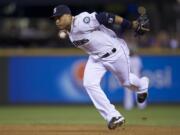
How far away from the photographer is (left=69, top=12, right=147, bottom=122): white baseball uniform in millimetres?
11875

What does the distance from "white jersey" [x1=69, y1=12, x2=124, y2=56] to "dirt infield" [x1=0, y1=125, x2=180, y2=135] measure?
1.40 m

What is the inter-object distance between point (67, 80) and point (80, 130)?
9.05 metres

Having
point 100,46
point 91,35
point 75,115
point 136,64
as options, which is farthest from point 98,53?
point 136,64

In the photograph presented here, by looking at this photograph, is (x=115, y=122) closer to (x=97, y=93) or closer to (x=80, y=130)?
(x=97, y=93)

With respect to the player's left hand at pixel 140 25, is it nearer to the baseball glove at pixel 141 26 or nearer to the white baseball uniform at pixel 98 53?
the baseball glove at pixel 141 26

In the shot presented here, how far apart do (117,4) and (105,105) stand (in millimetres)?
11439

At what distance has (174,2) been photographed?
23844mm

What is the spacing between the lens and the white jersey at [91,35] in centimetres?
1183

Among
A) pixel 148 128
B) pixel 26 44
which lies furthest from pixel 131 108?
pixel 148 128

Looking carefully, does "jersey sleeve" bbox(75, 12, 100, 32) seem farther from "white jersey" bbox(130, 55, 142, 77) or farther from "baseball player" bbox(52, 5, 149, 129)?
"white jersey" bbox(130, 55, 142, 77)

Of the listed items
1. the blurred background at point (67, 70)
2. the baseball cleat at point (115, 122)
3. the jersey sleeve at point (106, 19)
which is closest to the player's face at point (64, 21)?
the jersey sleeve at point (106, 19)

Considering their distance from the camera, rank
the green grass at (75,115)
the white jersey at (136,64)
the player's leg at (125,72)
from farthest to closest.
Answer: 1. the white jersey at (136,64)
2. the green grass at (75,115)
3. the player's leg at (125,72)

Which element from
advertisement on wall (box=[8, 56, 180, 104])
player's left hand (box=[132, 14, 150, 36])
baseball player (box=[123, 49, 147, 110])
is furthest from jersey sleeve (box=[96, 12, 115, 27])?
advertisement on wall (box=[8, 56, 180, 104])

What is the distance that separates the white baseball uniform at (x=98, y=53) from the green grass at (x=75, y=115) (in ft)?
9.31
